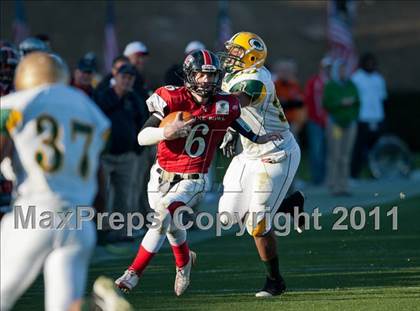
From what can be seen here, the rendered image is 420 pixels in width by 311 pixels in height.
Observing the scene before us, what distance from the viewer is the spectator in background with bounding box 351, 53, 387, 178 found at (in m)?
19.1

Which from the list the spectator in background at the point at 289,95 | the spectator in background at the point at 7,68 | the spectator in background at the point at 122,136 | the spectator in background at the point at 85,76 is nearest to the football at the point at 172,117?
the spectator in background at the point at 7,68

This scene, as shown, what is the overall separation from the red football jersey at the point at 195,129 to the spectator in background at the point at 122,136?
3.18 meters

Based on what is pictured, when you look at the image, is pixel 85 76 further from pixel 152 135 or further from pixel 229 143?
pixel 152 135

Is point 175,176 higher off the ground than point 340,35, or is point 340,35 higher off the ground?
point 340,35

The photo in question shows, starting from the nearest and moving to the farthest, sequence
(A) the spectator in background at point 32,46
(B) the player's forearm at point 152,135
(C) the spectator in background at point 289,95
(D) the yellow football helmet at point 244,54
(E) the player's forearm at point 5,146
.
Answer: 1. (E) the player's forearm at point 5,146
2. (B) the player's forearm at point 152,135
3. (D) the yellow football helmet at point 244,54
4. (A) the spectator in background at point 32,46
5. (C) the spectator in background at point 289,95

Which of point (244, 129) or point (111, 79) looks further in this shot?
point (111, 79)

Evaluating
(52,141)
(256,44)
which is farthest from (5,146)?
(256,44)

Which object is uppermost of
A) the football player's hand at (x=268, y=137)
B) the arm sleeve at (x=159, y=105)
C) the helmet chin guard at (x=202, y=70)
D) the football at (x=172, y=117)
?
the helmet chin guard at (x=202, y=70)

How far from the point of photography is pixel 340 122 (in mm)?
16844

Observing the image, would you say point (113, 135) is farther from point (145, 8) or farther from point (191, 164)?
point (145, 8)

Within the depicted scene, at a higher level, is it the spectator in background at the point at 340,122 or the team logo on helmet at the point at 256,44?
the team logo on helmet at the point at 256,44

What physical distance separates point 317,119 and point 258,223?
9041 millimetres

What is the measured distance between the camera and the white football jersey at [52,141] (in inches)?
243

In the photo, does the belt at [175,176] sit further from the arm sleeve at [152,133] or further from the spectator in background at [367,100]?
the spectator in background at [367,100]
